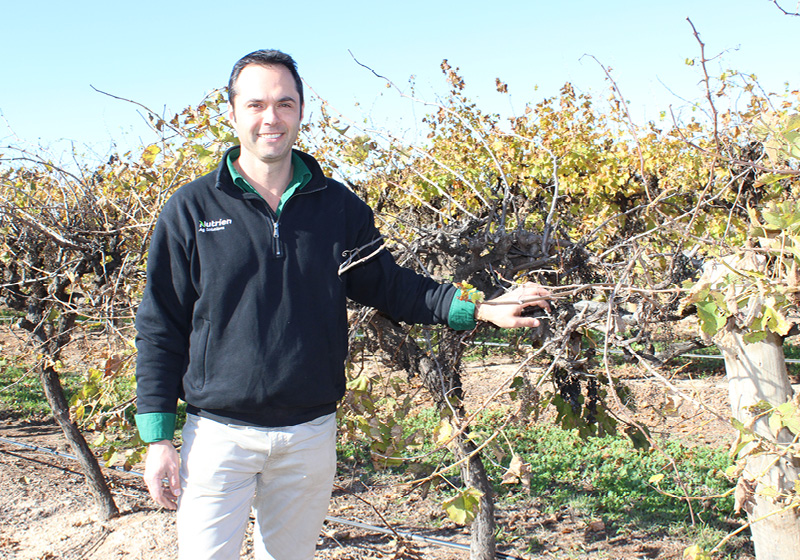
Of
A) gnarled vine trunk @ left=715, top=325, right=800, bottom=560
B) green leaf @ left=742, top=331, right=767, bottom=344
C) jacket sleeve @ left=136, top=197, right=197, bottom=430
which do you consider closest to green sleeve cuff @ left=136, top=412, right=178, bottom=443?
jacket sleeve @ left=136, top=197, right=197, bottom=430

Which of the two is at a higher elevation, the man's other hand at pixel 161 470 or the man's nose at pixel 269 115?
the man's nose at pixel 269 115

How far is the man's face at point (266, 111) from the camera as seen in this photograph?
1.98m

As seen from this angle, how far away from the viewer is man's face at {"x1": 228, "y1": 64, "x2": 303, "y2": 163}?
1.98 meters

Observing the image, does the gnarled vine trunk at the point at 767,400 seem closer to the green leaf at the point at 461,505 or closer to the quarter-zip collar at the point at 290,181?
the green leaf at the point at 461,505

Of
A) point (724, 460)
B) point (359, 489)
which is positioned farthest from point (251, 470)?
point (724, 460)

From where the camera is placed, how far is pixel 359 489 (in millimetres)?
5074

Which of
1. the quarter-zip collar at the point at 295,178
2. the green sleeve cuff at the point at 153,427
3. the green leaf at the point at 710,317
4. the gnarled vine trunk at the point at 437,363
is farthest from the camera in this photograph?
the gnarled vine trunk at the point at 437,363

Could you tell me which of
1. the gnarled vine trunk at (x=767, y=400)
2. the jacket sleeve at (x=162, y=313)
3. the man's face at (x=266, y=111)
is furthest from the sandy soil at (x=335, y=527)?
the man's face at (x=266, y=111)

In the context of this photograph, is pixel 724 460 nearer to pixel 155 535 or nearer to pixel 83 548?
pixel 155 535

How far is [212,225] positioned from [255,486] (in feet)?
2.65

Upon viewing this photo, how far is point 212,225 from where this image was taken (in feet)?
6.46

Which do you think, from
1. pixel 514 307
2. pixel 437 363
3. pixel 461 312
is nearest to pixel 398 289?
pixel 461 312

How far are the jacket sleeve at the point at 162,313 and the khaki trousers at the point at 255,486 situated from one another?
135mm

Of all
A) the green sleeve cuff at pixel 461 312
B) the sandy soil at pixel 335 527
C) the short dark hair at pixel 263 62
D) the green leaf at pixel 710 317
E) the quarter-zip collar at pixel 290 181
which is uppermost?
the short dark hair at pixel 263 62
